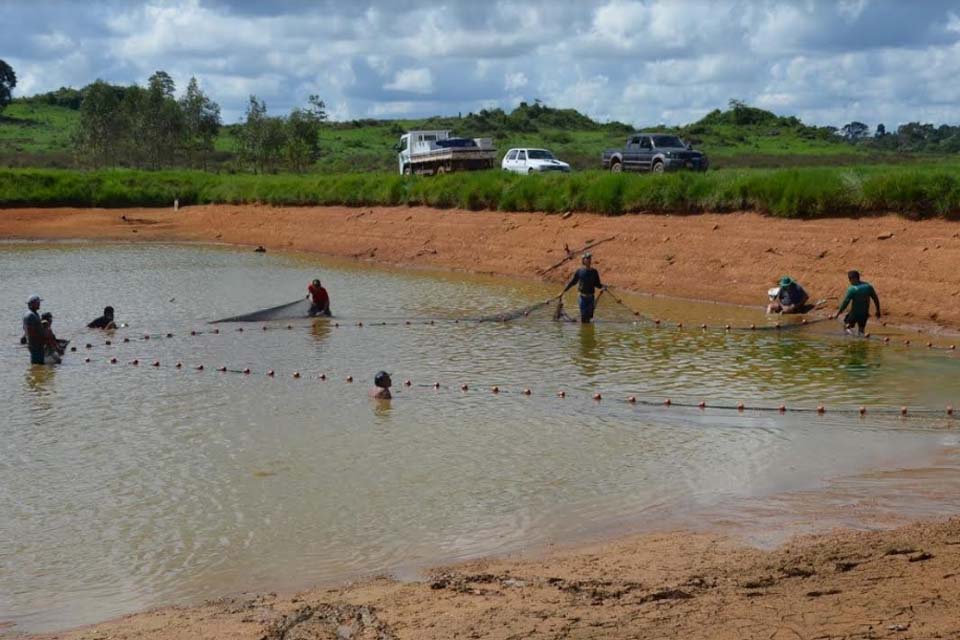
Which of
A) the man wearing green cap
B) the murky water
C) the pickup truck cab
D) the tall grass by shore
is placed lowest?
the murky water

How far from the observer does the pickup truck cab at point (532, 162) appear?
42406 mm

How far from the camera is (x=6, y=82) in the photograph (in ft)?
360

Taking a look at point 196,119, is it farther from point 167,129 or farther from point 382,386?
point 382,386

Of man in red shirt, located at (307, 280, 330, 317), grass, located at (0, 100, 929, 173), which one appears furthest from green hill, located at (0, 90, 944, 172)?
man in red shirt, located at (307, 280, 330, 317)

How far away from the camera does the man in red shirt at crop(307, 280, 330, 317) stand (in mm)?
24453

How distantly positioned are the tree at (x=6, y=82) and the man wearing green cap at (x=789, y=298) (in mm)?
94969

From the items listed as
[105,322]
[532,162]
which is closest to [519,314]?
[105,322]

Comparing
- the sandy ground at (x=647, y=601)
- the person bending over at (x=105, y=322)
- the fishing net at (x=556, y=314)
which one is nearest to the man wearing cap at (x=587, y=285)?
the fishing net at (x=556, y=314)

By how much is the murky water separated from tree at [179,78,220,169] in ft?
161

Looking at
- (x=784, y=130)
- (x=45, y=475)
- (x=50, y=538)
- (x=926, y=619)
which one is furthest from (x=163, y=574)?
(x=784, y=130)

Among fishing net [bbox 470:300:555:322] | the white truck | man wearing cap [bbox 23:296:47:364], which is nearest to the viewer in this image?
man wearing cap [bbox 23:296:47:364]

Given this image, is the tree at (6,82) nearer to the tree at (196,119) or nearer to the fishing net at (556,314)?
the tree at (196,119)

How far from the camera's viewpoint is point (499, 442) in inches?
559

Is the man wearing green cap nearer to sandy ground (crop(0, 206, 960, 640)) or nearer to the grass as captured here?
sandy ground (crop(0, 206, 960, 640))
